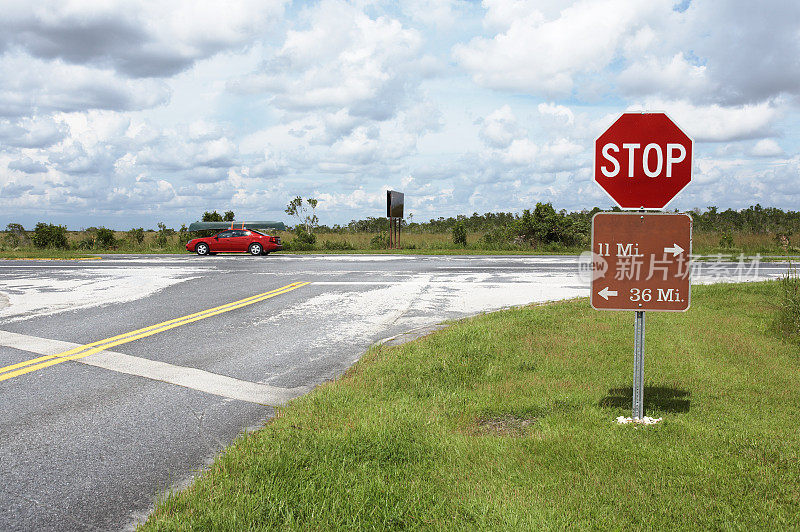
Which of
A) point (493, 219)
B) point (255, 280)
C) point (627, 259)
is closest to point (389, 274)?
point (255, 280)

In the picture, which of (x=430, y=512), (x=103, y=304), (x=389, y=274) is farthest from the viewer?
(x=389, y=274)

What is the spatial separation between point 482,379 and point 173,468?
3.00m

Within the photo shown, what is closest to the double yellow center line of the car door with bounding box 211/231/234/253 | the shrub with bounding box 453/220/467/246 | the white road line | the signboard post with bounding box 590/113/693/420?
the white road line

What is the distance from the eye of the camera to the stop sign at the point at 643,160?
4.30m

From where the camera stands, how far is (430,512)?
3100 mm

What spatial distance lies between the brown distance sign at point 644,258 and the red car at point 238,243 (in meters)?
26.6

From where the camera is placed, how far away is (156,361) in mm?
6867

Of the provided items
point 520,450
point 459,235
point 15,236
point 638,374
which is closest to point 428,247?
point 459,235

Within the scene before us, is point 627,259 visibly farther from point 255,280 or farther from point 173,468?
point 255,280

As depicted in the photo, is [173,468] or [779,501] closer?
[779,501]

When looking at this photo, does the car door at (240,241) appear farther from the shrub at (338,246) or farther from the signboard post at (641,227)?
the signboard post at (641,227)

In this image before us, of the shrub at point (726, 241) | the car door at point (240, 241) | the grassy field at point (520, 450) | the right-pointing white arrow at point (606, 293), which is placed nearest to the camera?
the grassy field at point (520, 450)

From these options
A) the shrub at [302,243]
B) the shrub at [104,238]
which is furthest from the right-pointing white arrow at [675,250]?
the shrub at [104,238]

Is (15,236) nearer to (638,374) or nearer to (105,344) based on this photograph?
(105,344)
